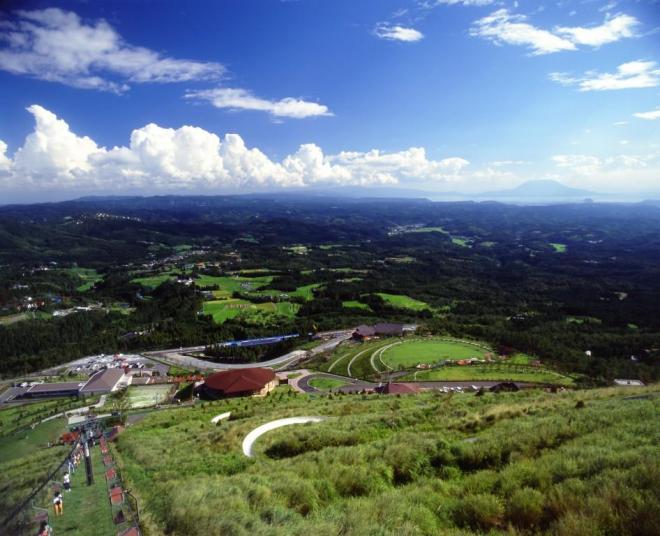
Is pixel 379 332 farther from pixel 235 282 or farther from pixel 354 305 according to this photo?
pixel 235 282

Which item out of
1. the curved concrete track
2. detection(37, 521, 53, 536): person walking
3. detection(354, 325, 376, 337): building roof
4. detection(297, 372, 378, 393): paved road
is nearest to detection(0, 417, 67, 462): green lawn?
the curved concrete track

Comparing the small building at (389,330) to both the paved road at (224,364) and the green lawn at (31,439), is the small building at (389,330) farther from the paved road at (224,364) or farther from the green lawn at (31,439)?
the green lawn at (31,439)

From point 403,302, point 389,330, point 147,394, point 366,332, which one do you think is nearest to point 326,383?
point 147,394

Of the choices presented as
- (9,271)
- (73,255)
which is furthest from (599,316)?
(73,255)

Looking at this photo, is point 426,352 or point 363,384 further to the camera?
point 426,352

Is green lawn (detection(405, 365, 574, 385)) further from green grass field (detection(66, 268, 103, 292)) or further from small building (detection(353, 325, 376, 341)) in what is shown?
green grass field (detection(66, 268, 103, 292))

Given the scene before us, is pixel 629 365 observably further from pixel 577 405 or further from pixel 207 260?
pixel 207 260

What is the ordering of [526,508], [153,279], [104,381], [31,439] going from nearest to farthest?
[526,508] < [31,439] < [104,381] < [153,279]
